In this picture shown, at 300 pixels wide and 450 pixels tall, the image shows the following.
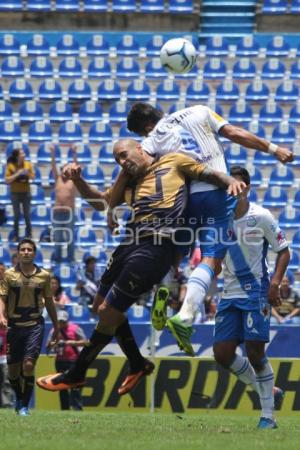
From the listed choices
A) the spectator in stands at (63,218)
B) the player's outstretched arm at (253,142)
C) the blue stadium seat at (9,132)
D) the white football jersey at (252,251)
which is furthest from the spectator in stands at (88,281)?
the player's outstretched arm at (253,142)

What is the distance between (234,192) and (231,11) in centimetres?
1758

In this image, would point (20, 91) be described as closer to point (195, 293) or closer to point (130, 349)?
point (130, 349)

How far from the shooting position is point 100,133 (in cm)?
2277

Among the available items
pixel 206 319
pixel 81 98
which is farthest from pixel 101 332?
pixel 81 98

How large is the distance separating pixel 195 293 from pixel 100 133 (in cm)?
1411

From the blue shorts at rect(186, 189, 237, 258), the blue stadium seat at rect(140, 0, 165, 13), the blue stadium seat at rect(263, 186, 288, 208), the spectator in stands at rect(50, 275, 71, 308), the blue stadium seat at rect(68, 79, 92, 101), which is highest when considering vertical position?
the blue stadium seat at rect(140, 0, 165, 13)

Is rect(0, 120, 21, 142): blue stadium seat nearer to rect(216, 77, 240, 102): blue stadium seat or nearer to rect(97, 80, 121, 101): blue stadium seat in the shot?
rect(97, 80, 121, 101): blue stadium seat

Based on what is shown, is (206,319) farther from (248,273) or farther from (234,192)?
(234,192)

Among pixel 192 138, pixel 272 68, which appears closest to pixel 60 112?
pixel 272 68

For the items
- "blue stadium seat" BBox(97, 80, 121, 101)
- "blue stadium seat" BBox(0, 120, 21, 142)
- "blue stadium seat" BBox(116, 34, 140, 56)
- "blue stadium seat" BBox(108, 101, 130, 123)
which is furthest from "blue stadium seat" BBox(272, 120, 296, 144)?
"blue stadium seat" BBox(0, 120, 21, 142)

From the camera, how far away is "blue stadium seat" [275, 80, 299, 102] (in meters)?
23.4

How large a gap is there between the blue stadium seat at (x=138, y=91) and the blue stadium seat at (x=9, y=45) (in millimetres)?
2683

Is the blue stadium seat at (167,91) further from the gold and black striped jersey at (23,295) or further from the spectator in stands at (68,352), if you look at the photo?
the gold and black striped jersey at (23,295)

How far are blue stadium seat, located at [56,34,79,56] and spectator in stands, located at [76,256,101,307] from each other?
6700 mm
